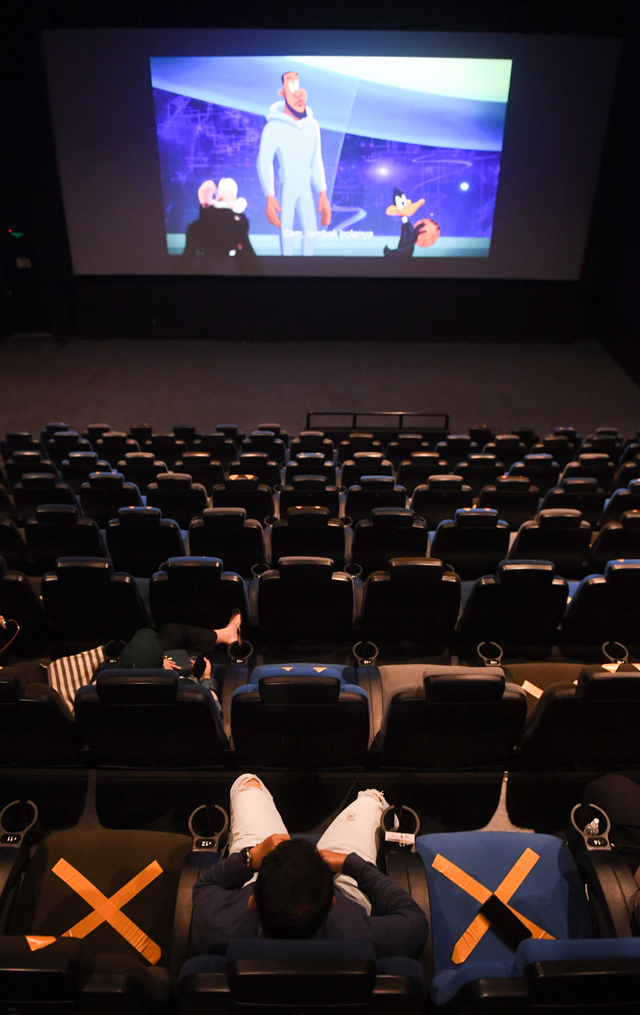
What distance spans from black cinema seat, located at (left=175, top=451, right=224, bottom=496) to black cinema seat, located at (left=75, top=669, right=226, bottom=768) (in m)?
4.01

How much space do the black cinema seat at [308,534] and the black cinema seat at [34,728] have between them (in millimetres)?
1963

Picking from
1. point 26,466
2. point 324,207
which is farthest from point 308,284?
point 26,466

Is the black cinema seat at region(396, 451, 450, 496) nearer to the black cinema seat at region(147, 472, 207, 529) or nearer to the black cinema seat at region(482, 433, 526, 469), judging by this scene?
the black cinema seat at region(482, 433, 526, 469)

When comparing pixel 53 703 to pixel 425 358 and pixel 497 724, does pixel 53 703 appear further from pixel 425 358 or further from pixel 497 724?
pixel 425 358

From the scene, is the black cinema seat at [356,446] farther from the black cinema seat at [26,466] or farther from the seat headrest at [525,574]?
the seat headrest at [525,574]

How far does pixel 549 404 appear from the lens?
10.2m

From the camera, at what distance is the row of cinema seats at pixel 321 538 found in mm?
4008

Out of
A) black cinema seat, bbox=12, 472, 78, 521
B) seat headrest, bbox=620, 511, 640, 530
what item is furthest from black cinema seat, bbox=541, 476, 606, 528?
black cinema seat, bbox=12, 472, 78, 521

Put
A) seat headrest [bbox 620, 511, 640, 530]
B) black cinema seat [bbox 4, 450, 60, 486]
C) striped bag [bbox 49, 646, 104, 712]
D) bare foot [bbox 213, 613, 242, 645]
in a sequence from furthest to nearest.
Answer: black cinema seat [bbox 4, 450, 60, 486], seat headrest [bbox 620, 511, 640, 530], bare foot [bbox 213, 613, 242, 645], striped bag [bbox 49, 646, 104, 712]

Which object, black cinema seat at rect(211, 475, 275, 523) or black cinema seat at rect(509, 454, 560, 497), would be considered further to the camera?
black cinema seat at rect(509, 454, 560, 497)

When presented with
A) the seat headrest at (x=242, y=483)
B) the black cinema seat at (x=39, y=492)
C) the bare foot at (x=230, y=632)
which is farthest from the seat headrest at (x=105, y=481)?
the bare foot at (x=230, y=632)

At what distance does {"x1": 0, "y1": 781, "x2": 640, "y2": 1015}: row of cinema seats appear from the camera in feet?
4.31

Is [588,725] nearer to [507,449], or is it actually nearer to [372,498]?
[372,498]

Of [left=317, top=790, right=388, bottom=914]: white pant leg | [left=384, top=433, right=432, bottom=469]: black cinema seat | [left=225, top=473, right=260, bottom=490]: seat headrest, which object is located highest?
[left=225, top=473, right=260, bottom=490]: seat headrest
